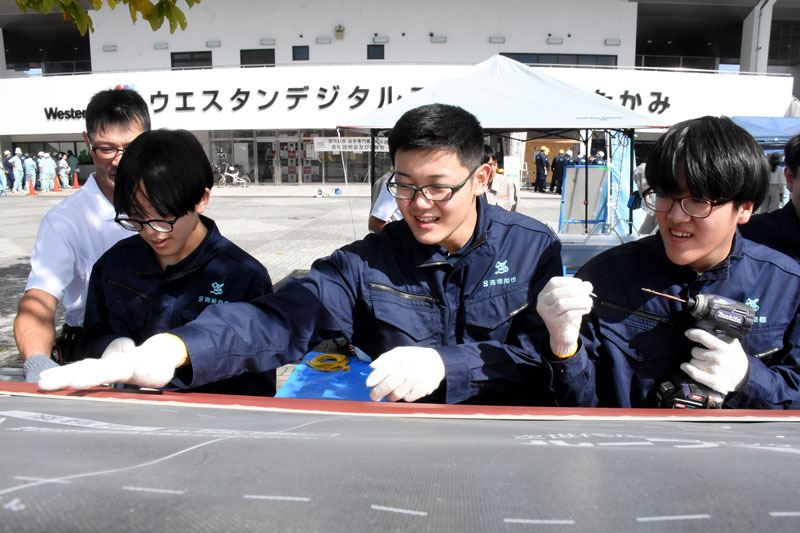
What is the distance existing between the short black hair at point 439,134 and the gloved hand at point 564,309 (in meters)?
0.53

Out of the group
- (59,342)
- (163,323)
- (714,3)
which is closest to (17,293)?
(59,342)

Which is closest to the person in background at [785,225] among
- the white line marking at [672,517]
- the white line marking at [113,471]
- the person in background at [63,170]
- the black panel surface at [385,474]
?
the black panel surface at [385,474]

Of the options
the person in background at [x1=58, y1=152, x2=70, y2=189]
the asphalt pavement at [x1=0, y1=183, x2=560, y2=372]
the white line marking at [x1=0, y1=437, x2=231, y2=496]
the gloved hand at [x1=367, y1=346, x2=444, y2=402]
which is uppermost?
the white line marking at [x1=0, y1=437, x2=231, y2=496]

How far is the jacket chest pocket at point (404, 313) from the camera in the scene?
1.73m

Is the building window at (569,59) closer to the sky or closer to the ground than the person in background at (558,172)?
closer to the sky

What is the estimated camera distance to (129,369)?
1248 mm

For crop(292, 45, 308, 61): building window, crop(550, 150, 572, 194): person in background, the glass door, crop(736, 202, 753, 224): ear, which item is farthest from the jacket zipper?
crop(292, 45, 308, 61): building window

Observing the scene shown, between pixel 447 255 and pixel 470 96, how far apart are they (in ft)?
16.6

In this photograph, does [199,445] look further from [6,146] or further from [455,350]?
[6,146]

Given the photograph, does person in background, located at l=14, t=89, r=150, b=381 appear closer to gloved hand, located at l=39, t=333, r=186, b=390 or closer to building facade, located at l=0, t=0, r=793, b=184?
gloved hand, located at l=39, t=333, r=186, b=390

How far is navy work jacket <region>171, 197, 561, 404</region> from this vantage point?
1593mm

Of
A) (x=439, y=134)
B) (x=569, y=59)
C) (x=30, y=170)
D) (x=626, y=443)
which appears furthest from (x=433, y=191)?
(x=30, y=170)

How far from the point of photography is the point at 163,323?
1781mm

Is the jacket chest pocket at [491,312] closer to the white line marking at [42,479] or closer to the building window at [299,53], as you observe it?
the white line marking at [42,479]
